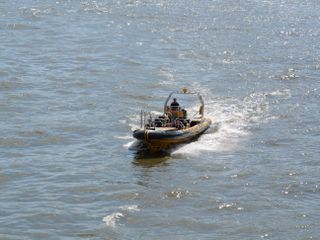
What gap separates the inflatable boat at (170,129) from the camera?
30188mm

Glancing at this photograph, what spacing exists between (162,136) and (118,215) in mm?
6154

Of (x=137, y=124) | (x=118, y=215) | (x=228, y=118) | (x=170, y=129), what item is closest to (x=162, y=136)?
(x=170, y=129)

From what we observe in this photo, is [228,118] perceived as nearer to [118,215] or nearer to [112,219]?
[118,215]

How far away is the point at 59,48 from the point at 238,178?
23.2 meters

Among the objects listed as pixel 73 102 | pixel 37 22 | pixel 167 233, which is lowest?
pixel 167 233

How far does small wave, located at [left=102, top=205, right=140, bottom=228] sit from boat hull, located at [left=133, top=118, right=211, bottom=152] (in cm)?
493

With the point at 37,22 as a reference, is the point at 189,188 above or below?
below

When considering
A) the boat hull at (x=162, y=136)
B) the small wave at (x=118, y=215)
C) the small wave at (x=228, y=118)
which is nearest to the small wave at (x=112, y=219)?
the small wave at (x=118, y=215)

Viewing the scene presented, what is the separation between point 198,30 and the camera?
2170 inches

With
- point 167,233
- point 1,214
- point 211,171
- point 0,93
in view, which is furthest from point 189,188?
point 0,93

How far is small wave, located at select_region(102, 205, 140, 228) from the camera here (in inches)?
952

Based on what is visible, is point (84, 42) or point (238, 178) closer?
point (238, 178)

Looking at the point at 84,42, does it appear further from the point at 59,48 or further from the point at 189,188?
the point at 189,188

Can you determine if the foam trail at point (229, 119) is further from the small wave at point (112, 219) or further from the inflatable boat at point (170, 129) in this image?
the small wave at point (112, 219)
